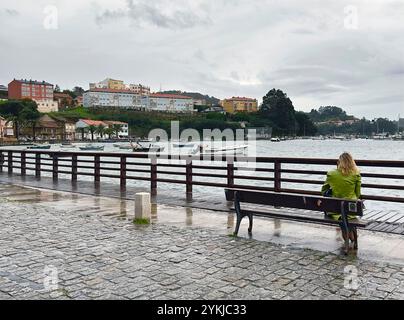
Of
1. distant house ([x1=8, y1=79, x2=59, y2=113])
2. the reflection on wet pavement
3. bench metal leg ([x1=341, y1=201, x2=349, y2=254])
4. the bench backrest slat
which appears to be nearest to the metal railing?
the reflection on wet pavement

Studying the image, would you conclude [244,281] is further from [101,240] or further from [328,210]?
[101,240]

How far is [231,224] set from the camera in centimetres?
825

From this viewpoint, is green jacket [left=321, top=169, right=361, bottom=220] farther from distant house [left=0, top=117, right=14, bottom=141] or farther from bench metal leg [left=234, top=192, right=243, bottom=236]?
distant house [left=0, top=117, right=14, bottom=141]

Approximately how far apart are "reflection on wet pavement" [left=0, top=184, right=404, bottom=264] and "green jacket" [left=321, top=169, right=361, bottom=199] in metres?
0.76

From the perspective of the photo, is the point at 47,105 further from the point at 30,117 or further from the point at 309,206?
the point at 309,206

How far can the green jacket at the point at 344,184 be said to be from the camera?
653cm

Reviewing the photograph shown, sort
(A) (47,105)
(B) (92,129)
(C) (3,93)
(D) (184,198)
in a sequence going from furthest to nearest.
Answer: (C) (3,93)
(A) (47,105)
(B) (92,129)
(D) (184,198)

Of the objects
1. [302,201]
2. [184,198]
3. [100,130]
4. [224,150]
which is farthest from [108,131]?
[302,201]

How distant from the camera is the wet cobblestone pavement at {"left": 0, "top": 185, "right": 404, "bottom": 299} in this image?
4.58m

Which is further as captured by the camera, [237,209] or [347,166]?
[237,209]

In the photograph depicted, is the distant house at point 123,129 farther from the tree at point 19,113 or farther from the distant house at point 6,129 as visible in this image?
the distant house at point 6,129

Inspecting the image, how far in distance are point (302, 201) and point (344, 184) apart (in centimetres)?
68

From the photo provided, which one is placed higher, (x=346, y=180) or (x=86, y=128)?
(x=86, y=128)
